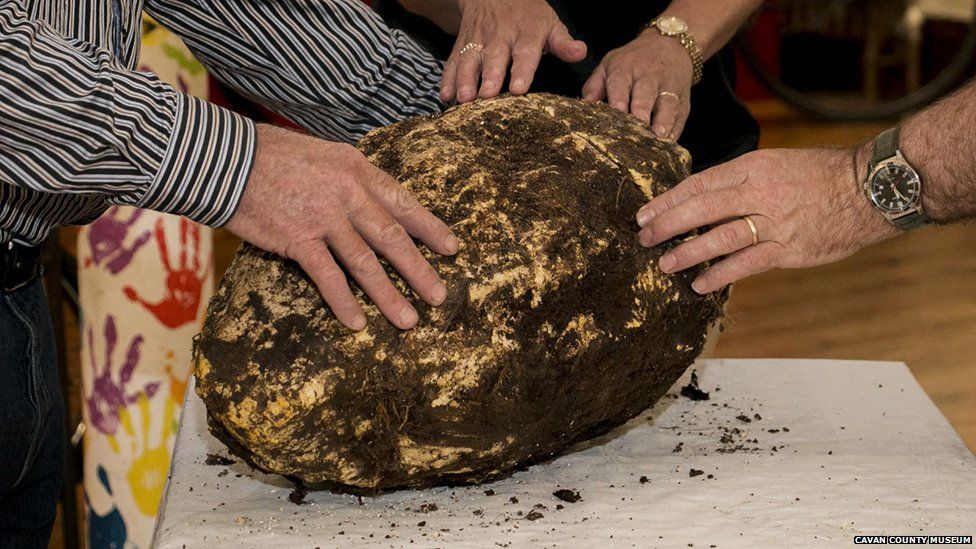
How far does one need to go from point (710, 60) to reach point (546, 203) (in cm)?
77

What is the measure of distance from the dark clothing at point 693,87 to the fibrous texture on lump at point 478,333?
45 centimetres

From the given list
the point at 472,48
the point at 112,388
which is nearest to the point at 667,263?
the point at 472,48

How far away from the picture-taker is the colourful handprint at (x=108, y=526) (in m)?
2.47

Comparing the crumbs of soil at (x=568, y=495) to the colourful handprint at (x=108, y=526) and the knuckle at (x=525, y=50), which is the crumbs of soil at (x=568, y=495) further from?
the colourful handprint at (x=108, y=526)

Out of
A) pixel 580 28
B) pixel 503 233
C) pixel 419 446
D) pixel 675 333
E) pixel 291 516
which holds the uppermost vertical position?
pixel 580 28

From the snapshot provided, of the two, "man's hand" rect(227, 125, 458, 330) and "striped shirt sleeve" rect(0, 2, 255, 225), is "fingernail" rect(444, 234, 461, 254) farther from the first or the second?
"striped shirt sleeve" rect(0, 2, 255, 225)

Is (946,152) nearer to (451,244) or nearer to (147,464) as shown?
(451,244)

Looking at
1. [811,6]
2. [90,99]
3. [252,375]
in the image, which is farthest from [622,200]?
[811,6]

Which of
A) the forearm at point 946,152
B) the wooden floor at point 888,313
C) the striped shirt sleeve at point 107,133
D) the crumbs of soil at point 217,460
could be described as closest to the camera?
the striped shirt sleeve at point 107,133

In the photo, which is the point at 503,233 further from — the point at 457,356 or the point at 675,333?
the point at 675,333

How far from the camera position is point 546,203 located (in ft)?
5.36

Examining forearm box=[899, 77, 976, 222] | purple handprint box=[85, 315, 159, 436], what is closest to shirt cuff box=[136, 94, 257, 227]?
forearm box=[899, 77, 976, 222]

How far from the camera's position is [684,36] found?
6.80 ft

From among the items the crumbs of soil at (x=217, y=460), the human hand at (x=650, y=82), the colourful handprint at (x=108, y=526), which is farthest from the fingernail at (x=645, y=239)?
the colourful handprint at (x=108, y=526)
